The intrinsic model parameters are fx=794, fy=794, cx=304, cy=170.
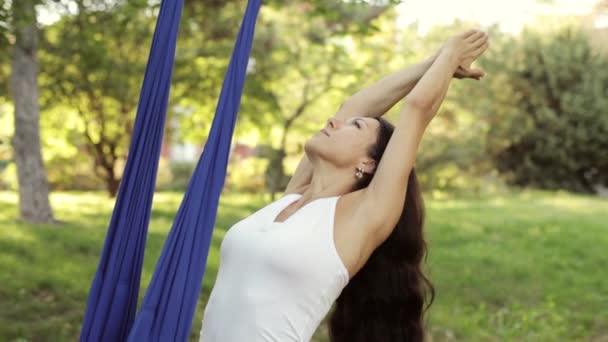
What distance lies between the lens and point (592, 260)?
6.41m

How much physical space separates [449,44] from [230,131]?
0.60m

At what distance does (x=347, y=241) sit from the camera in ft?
6.19

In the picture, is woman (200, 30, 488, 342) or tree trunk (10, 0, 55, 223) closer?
woman (200, 30, 488, 342)

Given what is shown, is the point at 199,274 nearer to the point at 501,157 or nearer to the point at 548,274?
the point at 548,274

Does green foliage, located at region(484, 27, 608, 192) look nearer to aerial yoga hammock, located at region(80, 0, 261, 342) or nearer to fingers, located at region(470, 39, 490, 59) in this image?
fingers, located at region(470, 39, 490, 59)

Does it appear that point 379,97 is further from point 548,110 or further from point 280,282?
point 548,110

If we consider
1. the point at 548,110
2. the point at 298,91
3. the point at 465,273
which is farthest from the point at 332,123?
the point at 548,110

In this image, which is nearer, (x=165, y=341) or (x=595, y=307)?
(x=165, y=341)

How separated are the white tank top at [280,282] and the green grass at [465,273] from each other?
2.50 meters

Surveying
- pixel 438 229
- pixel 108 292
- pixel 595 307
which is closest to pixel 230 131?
pixel 108 292

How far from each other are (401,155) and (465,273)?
14.6 feet

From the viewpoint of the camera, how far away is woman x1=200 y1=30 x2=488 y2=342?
1848mm

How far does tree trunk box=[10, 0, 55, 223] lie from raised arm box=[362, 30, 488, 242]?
5188mm

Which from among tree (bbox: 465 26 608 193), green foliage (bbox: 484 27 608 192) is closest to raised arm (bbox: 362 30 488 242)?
tree (bbox: 465 26 608 193)
